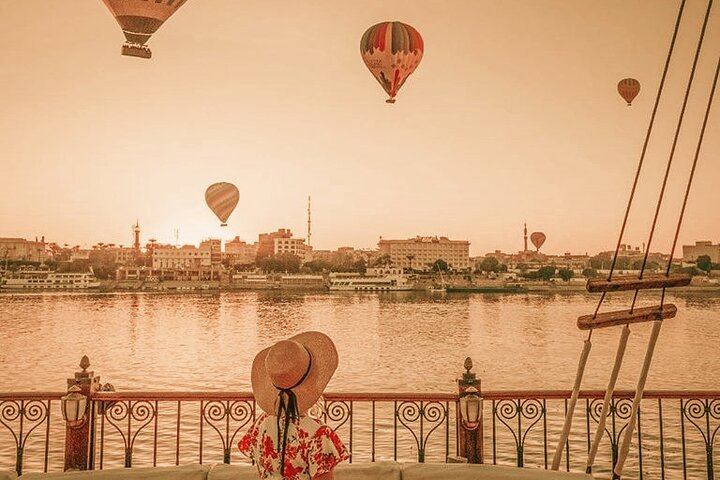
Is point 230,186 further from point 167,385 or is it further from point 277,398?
point 277,398

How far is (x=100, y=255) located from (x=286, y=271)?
4312 centimetres

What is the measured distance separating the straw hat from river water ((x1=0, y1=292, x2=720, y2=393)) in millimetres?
21031

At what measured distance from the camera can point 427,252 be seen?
433ft

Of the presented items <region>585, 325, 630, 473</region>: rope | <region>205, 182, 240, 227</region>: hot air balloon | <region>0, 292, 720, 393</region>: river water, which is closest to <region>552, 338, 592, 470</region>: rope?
<region>585, 325, 630, 473</region>: rope

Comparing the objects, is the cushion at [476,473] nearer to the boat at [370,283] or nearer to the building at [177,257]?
the boat at [370,283]

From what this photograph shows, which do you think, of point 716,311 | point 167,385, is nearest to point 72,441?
point 167,385

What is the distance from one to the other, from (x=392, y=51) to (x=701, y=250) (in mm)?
131631

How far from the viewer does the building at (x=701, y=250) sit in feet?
417

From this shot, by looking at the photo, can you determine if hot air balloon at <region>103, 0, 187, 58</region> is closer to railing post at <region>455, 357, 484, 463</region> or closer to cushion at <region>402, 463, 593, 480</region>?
railing post at <region>455, 357, 484, 463</region>

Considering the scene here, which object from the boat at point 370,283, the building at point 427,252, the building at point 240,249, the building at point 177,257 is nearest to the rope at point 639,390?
the boat at point 370,283

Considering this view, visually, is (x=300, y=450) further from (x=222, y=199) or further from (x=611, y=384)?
(x=222, y=199)

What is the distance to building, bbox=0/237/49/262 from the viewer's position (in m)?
122

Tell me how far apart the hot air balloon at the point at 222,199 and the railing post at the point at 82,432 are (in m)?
26.1

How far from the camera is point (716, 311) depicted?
2472 inches
